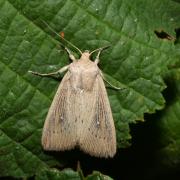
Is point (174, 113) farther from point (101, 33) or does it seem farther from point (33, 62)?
point (33, 62)

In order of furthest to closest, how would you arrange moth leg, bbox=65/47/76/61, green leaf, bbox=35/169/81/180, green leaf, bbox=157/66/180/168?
green leaf, bbox=157/66/180/168
moth leg, bbox=65/47/76/61
green leaf, bbox=35/169/81/180

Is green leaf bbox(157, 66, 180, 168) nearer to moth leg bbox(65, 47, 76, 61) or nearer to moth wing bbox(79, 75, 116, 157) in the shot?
moth wing bbox(79, 75, 116, 157)

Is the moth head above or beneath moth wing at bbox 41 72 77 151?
above

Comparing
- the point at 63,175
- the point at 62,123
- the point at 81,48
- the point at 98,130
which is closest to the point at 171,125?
the point at 98,130

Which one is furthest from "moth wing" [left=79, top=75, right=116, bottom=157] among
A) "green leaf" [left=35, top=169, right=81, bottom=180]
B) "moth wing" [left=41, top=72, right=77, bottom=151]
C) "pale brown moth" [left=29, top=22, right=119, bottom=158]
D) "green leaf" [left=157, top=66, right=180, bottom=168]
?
"green leaf" [left=35, top=169, right=81, bottom=180]

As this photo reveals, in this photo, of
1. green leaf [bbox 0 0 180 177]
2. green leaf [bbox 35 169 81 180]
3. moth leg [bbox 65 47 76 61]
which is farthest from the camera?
moth leg [bbox 65 47 76 61]

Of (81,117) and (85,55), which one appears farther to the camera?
(81,117)

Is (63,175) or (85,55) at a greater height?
(85,55)

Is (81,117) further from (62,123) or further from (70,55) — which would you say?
(70,55)
